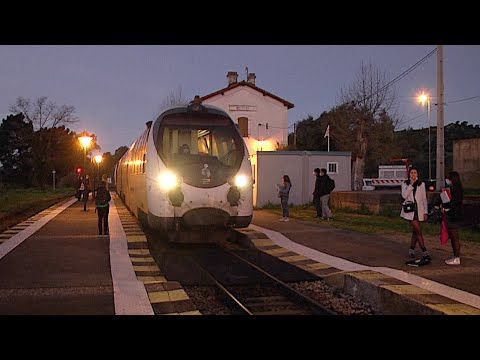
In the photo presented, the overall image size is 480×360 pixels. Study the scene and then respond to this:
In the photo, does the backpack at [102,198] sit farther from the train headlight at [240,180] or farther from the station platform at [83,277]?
the train headlight at [240,180]

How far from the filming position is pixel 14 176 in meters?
67.3

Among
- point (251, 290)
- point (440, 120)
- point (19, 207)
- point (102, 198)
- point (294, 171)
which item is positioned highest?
point (440, 120)

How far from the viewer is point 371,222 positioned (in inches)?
710

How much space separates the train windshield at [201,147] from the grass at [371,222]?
4.87 m

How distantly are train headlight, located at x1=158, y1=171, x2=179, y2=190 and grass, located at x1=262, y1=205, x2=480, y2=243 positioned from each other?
19.7 feet

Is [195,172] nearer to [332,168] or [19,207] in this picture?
[332,168]

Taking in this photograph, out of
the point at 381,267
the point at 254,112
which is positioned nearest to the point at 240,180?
the point at 381,267

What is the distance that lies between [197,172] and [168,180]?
27.3 inches

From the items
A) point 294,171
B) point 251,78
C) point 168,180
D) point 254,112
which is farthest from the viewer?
point 251,78

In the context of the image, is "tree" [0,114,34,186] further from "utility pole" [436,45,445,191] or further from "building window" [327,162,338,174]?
"utility pole" [436,45,445,191]

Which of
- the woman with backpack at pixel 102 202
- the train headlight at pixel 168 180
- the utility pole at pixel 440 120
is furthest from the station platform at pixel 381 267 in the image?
the utility pole at pixel 440 120

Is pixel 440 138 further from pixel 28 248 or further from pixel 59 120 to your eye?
pixel 59 120
